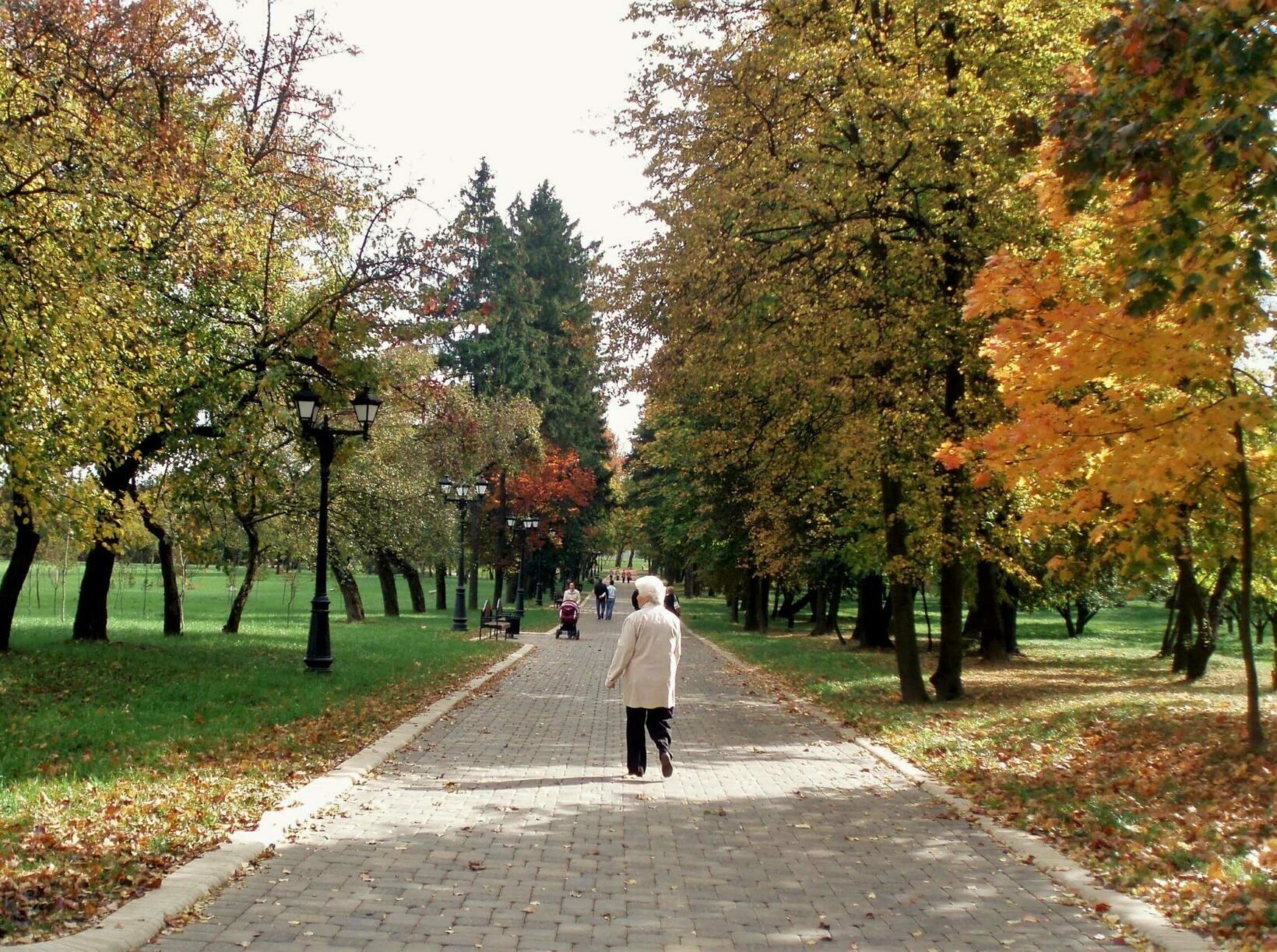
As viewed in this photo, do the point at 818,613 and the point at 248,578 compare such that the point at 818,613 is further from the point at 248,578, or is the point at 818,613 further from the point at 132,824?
the point at 132,824

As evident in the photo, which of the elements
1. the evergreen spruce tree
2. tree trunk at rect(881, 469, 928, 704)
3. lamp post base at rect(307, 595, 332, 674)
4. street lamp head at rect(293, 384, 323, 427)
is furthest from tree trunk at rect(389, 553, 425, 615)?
tree trunk at rect(881, 469, 928, 704)

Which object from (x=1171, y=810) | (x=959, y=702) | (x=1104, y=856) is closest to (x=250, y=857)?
(x=1104, y=856)

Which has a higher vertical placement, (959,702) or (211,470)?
(211,470)

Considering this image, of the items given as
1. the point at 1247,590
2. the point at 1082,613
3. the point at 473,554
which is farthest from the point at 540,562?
the point at 1247,590

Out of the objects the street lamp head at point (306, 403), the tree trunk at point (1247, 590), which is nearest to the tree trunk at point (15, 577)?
the street lamp head at point (306, 403)

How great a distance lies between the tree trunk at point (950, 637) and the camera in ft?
55.3

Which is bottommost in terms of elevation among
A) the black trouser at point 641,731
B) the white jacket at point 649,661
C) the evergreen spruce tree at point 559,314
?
the black trouser at point 641,731

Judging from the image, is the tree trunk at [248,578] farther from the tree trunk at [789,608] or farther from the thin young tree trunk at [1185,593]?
the tree trunk at [789,608]

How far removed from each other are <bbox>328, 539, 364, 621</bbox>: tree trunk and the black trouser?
20.6 meters

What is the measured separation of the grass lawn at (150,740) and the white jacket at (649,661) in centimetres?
270

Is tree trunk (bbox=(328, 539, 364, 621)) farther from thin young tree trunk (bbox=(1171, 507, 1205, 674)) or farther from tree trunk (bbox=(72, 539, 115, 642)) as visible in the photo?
thin young tree trunk (bbox=(1171, 507, 1205, 674))

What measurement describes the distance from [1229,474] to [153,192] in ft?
38.2

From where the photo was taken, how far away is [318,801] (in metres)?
8.05

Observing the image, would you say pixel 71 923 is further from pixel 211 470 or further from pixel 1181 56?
pixel 211 470
